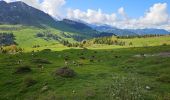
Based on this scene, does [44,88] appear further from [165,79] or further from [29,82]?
[165,79]

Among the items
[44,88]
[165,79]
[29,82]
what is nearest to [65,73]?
[29,82]

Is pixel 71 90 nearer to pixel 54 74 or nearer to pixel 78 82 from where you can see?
pixel 78 82

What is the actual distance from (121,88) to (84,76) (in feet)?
97.3

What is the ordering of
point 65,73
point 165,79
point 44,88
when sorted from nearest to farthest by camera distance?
point 44,88 → point 165,79 → point 65,73

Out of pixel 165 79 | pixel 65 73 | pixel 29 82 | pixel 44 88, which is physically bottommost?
pixel 44 88

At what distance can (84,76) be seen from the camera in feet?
179

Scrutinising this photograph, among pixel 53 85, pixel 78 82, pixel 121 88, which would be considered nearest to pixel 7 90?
pixel 53 85

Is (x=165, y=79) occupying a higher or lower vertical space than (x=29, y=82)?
higher

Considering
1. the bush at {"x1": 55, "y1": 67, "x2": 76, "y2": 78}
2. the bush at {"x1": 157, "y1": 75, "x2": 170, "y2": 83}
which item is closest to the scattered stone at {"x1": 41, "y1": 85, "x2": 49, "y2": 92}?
the bush at {"x1": 55, "y1": 67, "x2": 76, "y2": 78}

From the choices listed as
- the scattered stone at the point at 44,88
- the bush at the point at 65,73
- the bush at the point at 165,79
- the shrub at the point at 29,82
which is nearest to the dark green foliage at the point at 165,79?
the bush at the point at 165,79

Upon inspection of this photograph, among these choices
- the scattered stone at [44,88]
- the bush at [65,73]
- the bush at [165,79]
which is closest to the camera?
the scattered stone at [44,88]

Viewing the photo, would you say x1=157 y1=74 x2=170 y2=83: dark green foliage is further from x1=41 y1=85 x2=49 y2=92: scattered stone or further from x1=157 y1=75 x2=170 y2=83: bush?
x1=41 y1=85 x2=49 y2=92: scattered stone

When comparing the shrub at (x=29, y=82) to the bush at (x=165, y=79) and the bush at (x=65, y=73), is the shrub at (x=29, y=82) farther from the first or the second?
the bush at (x=165, y=79)

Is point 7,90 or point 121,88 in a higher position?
point 121,88
